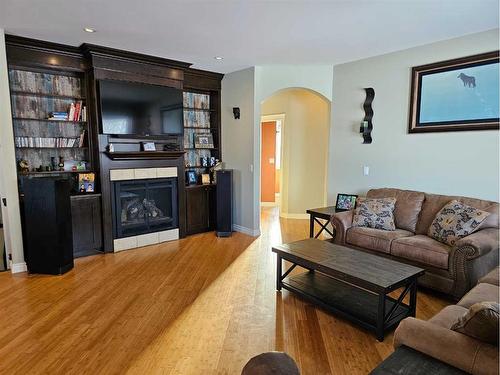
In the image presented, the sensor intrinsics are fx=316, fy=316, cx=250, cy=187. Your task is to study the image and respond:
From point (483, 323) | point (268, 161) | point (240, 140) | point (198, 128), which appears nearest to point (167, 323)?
point (483, 323)

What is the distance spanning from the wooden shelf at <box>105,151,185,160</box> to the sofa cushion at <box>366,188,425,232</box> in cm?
310

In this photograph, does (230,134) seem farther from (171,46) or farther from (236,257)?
(236,257)

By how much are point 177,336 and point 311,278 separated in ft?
4.70

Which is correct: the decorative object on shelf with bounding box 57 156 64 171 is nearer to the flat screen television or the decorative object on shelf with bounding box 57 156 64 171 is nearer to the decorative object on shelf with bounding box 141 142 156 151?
the flat screen television

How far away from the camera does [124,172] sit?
436 cm

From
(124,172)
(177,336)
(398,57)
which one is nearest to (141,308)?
(177,336)

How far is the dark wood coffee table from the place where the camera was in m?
2.37

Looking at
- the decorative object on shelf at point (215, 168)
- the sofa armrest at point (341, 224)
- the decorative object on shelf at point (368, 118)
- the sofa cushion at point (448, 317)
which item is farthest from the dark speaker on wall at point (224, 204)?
the sofa cushion at point (448, 317)

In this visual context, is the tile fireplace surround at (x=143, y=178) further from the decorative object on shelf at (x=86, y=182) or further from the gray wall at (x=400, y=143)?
the gray wall at (x=400, y=143)

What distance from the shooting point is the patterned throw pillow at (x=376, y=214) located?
3697 mm

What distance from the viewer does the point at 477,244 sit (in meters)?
2.78

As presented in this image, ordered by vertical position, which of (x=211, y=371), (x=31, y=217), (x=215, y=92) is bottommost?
(x=211, y=371)

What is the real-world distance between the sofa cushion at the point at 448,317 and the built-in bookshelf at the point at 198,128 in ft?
13.9

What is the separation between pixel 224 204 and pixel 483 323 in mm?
4036
